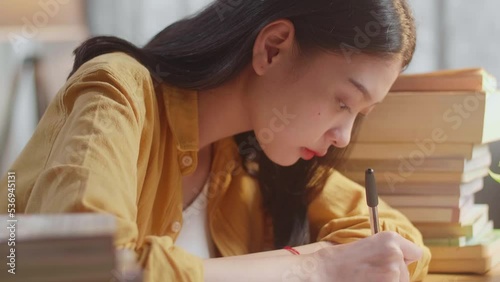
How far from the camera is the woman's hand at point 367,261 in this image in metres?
0.85

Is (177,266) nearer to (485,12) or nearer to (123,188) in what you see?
(123,188)

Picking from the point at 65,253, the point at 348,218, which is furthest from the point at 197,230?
the point at 65,253

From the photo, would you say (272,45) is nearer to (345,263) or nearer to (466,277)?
(345,263)

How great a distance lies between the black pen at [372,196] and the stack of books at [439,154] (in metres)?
0.21

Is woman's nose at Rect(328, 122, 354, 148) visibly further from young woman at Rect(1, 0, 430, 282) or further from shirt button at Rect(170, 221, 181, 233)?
shirt button at Rect(170, 221, 181, 233)

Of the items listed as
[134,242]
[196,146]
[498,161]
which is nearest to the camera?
[134,242]

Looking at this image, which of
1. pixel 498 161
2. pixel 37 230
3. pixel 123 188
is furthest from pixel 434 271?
pixel 37 230

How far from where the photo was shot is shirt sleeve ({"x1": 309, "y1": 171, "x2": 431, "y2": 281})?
1.01 metres

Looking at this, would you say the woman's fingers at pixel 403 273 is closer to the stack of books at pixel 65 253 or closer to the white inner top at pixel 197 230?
the white inner top at pixel 197 230

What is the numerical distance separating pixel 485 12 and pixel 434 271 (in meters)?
0.58

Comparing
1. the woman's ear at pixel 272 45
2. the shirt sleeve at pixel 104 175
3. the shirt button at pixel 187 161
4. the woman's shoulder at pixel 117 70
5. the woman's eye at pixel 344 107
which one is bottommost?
the shirt sleeve at pixel 104 175

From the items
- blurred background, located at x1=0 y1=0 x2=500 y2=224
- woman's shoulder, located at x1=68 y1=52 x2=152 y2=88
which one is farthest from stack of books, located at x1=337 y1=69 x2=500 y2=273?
blurred background, located at x1=0 y1=0 x2=500 y2=224

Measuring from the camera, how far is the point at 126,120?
0.78 meters

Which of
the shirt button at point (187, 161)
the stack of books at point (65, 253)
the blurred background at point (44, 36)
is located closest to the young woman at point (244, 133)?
the shirt button at point (187, 161)
